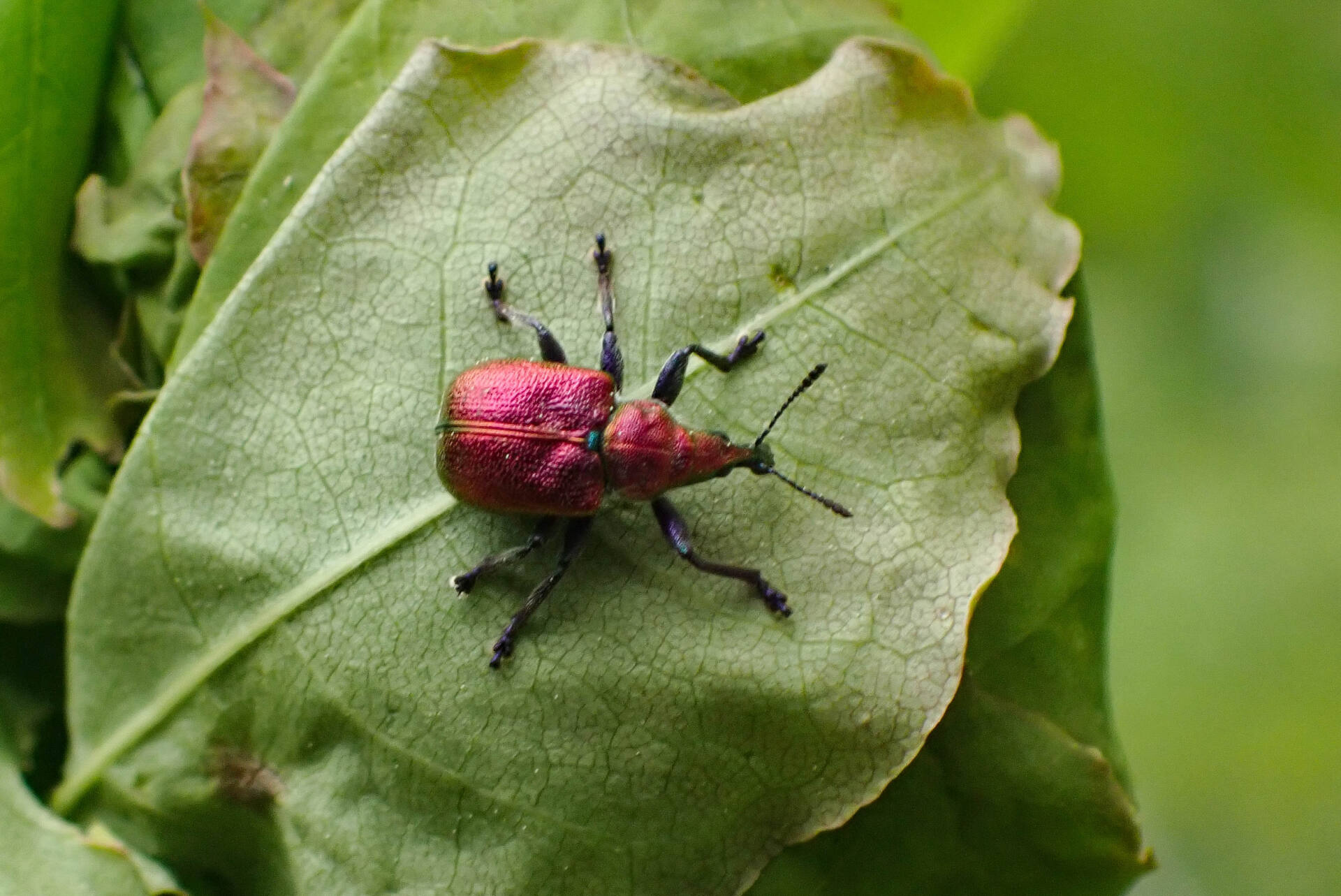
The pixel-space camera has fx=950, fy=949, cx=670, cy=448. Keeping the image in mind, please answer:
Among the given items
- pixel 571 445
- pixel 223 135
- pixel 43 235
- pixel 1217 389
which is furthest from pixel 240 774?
pixel 1217 389

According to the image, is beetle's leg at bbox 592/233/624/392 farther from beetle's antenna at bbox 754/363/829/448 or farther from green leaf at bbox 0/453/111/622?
green leaf at bbox 0/453/111/622

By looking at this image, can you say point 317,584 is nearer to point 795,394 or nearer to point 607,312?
point 607,312

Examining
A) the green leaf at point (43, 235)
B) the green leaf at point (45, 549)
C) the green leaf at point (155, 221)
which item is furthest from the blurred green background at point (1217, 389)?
the green leaf at point (45, 549)

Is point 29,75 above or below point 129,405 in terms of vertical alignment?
above

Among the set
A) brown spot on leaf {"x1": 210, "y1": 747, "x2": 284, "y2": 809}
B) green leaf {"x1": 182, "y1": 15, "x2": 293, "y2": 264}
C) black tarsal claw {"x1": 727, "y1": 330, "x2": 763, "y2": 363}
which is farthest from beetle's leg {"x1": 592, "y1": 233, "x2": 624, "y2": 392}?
brown spot on leaf {"x1": 210, "y1": 747, "x2": 284, "y2": 809}

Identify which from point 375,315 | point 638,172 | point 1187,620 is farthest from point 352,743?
point 1187,620

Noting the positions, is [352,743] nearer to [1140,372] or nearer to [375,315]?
[375,315]

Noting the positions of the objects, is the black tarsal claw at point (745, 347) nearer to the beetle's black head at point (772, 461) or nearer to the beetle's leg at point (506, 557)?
the beetle's black head at point (772, 461)
